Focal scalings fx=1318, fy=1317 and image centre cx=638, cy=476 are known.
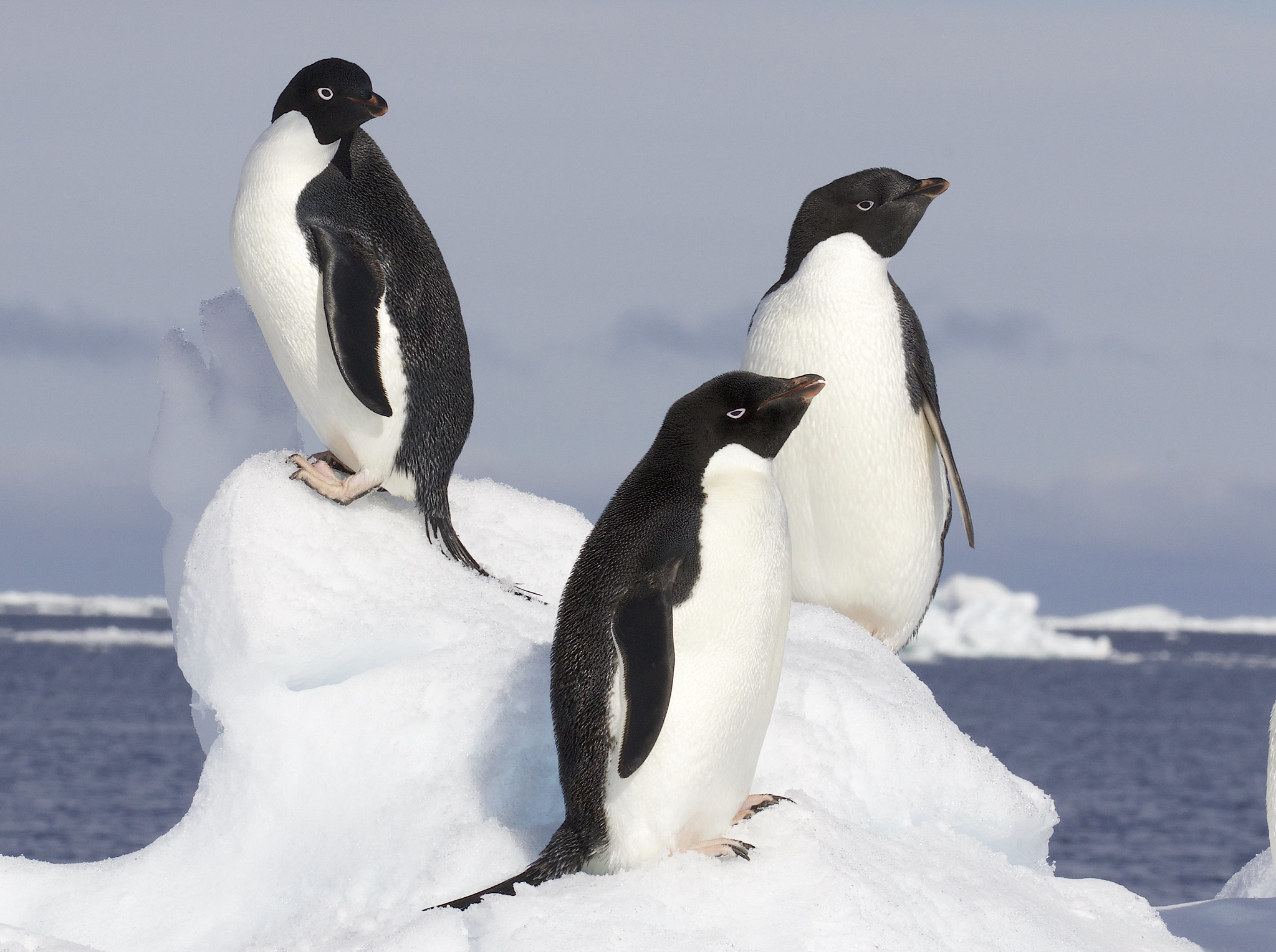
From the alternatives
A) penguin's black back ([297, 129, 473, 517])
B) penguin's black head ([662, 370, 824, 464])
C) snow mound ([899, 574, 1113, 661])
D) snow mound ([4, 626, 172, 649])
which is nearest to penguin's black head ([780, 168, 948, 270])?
penguin's black back ([297, 129, 473, 517])

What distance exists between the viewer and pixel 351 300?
11.0 feet

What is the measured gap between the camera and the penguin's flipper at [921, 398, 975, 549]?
13.9 ft

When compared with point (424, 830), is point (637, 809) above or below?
above

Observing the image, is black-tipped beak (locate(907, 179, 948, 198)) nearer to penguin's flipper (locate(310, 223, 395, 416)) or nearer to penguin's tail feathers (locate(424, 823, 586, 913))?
penguin's flipper (locate(310, 223, 395, 416))

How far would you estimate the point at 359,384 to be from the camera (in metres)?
3.31

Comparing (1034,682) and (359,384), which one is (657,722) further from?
(1034,682)

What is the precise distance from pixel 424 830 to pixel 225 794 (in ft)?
2.23

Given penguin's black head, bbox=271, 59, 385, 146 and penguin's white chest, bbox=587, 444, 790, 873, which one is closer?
penguin's white chest, bbox=587, 444, 790, 873

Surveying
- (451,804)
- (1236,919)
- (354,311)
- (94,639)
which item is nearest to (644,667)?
(451,804)

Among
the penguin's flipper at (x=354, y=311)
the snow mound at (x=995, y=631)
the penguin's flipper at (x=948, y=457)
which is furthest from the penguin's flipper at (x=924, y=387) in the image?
the snow mound at (x=995, y=631)

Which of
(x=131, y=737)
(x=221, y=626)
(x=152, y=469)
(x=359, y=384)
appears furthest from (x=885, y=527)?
(x=131, y=737)

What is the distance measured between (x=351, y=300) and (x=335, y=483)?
1.75 ft

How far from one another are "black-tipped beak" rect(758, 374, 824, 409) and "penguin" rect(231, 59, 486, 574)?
1222 mm

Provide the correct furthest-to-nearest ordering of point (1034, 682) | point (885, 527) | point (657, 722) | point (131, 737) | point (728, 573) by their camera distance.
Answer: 1. point (1034, 682)
2. point (131, 737)
3. point (885, 527)
4. point (728, 573)
5. point (657, 722)
